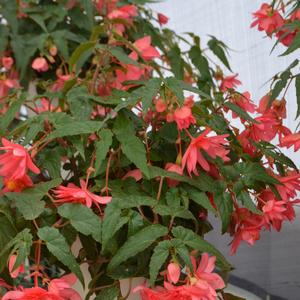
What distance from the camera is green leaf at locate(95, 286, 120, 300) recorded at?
643 millimetres

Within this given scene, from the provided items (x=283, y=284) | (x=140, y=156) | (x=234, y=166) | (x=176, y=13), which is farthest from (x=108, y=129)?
(x=176, y=13)

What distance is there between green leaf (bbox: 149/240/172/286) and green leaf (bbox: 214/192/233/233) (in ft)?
0.33

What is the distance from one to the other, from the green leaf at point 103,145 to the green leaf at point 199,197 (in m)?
0.10

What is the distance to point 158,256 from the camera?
57 centimetres

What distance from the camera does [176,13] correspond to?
1.48m

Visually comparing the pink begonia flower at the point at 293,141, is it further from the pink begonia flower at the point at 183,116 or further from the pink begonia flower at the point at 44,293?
the pink begonia flower at the point at 44,293

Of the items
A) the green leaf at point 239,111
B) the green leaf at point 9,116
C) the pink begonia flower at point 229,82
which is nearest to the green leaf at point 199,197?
the green leaf at point 239,111

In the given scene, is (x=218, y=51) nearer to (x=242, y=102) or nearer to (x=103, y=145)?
(x=242, y=102)

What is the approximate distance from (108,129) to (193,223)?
0.15m

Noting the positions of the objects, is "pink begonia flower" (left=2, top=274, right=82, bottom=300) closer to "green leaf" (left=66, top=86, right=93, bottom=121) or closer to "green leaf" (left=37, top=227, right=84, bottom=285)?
"green leaf" (left=37, top=227, right=84, bottom=285)

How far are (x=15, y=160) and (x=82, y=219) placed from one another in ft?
0.31

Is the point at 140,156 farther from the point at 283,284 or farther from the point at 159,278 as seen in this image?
the point at 283,284

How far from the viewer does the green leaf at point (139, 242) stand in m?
0.58

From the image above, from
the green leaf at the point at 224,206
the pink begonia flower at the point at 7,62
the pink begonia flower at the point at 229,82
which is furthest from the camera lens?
the pink begonia flower at the point at 7,62
